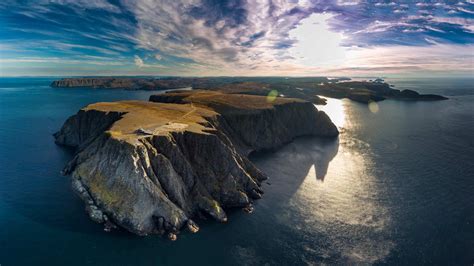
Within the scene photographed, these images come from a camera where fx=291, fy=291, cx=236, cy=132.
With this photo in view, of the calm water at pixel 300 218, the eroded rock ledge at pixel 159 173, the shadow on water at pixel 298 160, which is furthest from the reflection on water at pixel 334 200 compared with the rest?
the eroded rock ledge at pixel 159 173

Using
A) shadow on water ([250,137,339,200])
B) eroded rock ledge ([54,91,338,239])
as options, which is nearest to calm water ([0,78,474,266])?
shadow on water ([250,137,339,200])

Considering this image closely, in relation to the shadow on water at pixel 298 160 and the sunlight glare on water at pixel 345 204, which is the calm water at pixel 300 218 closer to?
the sunlight glare on water at pixel 345 204

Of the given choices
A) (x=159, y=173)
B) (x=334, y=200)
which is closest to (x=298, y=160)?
(x=334, y=200)

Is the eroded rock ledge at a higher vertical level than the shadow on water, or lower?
higher

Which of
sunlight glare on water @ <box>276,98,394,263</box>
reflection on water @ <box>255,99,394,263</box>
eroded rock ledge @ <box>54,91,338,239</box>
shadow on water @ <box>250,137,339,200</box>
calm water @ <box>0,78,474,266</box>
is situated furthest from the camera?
shadow on water @ <box>250,137,339,200</box>

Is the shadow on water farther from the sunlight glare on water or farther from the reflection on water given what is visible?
the sunlight glare on water
